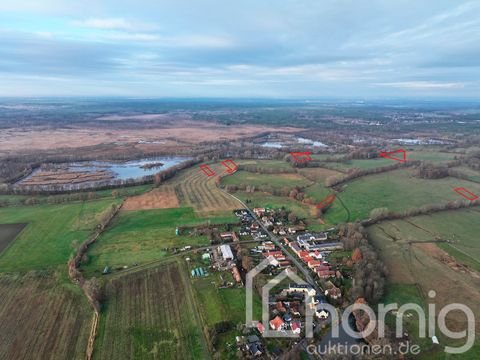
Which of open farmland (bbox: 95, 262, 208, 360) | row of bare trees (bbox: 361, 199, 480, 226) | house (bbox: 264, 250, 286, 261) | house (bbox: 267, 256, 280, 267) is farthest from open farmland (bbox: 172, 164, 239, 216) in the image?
row of bare trees (bbox: 361, 199, 480, 226)

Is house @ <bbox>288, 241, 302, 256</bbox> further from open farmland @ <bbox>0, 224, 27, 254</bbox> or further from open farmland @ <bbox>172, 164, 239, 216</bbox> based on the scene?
open farmland @ <bbox>0, 224, 27, 254</bbox>

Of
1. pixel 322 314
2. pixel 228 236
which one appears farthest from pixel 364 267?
pixel 228 236

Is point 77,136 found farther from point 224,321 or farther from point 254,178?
point 224,321

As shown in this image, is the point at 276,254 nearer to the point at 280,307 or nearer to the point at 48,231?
the point at 280,307

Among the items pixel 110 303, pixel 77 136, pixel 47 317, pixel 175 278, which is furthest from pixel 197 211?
pixel 77 136

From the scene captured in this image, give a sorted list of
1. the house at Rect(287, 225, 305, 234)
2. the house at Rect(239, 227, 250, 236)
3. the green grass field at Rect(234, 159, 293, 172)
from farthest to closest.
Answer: the green grass field at Rect(234, 159, 293, 172) < the house at Rect(287, 225, 305, 234) < the house at Rect(239, 227, 250, 236)

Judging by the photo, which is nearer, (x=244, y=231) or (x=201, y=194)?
(x=244, y=231)
